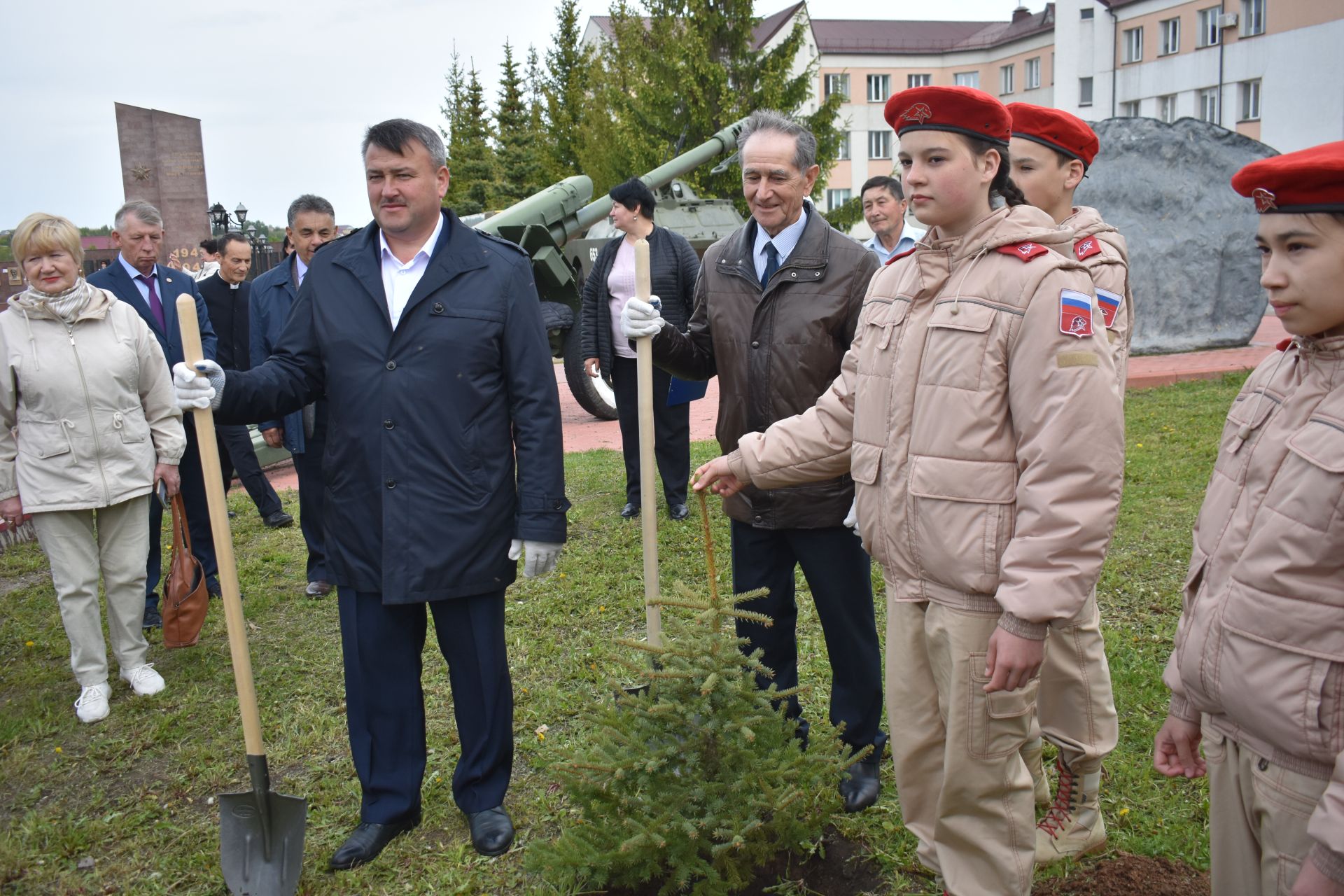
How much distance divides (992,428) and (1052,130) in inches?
57.4

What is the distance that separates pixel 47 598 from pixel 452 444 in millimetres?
4144

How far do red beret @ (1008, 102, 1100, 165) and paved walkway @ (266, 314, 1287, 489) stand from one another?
588 centimetres

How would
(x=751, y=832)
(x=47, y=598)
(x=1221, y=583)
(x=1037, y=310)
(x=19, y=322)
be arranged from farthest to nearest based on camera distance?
(x=47, y=598)
(x=19, y=322)
(x=751, y=832)
(x=1037, y=310)
(x=1221, y=583)

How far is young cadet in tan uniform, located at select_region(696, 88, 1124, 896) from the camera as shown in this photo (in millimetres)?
2082

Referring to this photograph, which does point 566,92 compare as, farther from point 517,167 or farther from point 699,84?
point 699,84

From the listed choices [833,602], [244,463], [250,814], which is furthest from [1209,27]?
[250,814]

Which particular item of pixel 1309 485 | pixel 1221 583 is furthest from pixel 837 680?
pixel 1309 485

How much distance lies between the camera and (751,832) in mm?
2639

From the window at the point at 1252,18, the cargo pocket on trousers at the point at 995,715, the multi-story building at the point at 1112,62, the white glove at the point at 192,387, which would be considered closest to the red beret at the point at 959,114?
the cargo pocket on trousers at the point at 995,715

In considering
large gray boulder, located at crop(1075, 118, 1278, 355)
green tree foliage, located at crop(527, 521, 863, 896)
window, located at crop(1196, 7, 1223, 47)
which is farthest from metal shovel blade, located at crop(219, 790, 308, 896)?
window, located at crop(1196, 7, 1223, 47)

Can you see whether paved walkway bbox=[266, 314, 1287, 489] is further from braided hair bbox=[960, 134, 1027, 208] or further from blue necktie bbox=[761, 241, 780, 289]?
braided hair bbox=[960, 134, 1027, 208]

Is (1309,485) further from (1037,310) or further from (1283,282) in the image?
(1037,310)

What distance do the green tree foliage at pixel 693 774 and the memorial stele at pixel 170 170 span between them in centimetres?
1474

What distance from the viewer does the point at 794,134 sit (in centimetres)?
319
